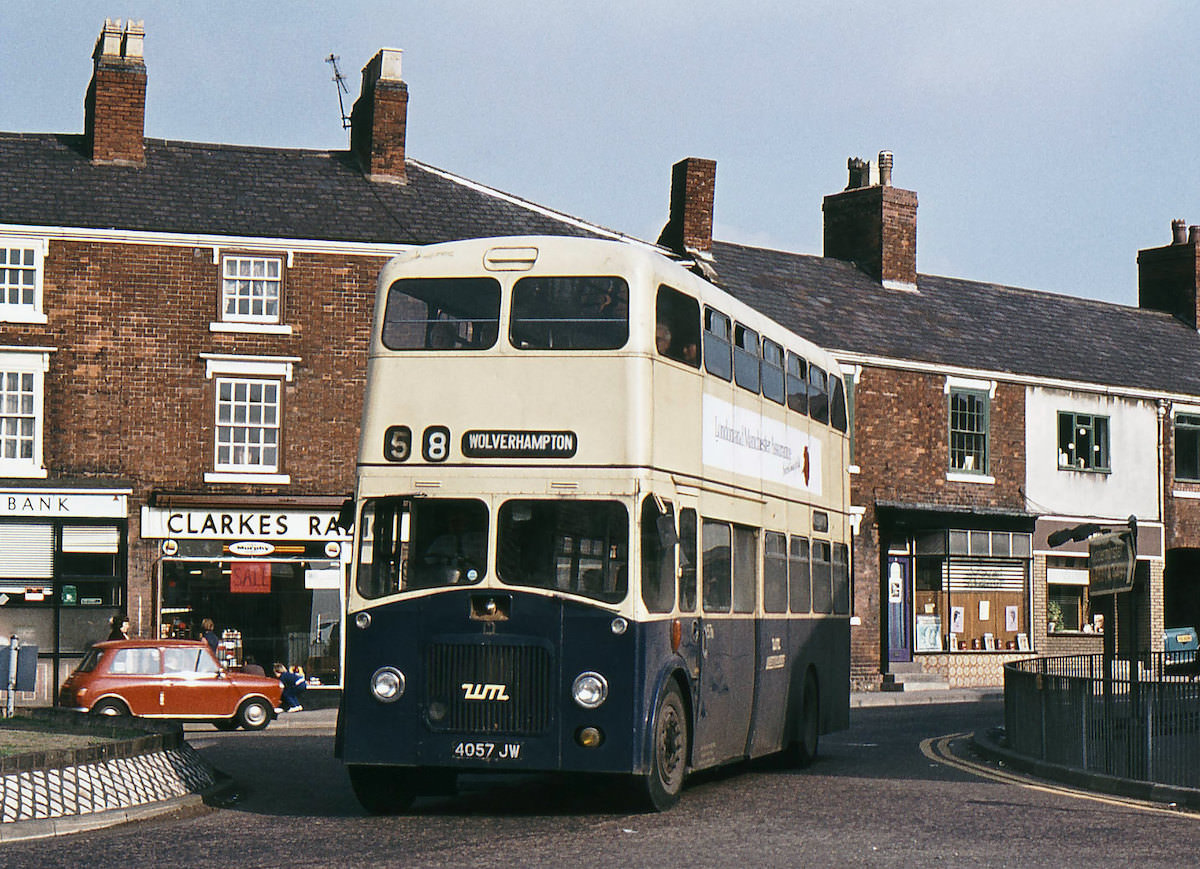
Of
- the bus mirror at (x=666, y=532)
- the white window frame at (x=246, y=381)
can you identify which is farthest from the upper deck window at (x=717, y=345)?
the white window frame at (x=246, y=381)

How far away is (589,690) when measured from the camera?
12852mm

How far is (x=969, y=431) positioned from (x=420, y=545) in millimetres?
27303

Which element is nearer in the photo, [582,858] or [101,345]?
[582,858]

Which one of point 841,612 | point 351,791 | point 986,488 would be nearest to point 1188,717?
point 841,612

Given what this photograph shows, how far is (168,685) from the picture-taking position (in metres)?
24.2

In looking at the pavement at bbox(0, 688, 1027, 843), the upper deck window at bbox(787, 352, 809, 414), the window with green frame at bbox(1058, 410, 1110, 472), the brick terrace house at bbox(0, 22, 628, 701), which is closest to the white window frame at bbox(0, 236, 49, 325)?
the brick terrace house at bbox(0, 22, 628, 701)

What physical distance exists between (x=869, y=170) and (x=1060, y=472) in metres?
8.51

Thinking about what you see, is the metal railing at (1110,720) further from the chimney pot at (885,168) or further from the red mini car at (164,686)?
the chimney pot at (885,168)

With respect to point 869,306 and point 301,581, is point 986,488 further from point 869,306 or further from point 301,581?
point 301,581

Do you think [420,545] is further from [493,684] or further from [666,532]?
[666,532]

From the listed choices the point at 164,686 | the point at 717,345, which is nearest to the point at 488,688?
the point at 717,345

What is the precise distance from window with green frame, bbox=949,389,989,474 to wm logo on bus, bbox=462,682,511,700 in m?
26.7

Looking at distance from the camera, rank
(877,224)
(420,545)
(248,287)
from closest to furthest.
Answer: (420,545), (248,287), (877,224)

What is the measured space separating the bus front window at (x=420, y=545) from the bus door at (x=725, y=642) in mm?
2277
